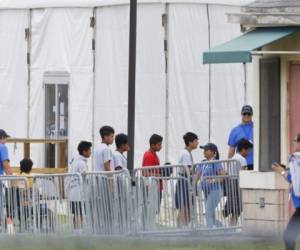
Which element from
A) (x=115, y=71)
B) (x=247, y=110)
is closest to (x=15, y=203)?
(x=247, y=110)

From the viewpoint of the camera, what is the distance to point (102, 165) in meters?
25.9

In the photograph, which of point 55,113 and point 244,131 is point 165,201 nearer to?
point 244,131

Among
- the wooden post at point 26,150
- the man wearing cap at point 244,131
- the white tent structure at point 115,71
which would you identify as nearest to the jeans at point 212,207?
the man wearing cap at point 244,131

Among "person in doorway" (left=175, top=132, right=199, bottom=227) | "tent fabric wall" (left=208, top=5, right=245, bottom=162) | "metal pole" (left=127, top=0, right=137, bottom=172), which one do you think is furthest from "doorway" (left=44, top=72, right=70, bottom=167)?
"person in doorway" (left=175, top=132, right=199, bottom=227)

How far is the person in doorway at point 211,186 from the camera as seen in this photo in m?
24.5

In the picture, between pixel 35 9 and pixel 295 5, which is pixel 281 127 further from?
pixel 35 9

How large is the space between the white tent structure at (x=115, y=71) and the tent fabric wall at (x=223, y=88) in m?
0.02

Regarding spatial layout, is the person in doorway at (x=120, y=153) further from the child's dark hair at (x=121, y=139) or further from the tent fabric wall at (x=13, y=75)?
the tent fabric wall at (x=13, y=75)

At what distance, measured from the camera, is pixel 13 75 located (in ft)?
119

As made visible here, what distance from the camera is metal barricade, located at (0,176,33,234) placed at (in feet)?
79.2

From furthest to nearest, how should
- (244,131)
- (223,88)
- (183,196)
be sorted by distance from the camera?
(223,88)
(244,131)
(183,196)

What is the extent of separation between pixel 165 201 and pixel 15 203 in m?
2.05

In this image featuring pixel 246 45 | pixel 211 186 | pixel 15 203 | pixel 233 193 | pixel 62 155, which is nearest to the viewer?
pixel 246 45

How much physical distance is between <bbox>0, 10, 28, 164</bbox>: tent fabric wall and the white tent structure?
0.07ft
